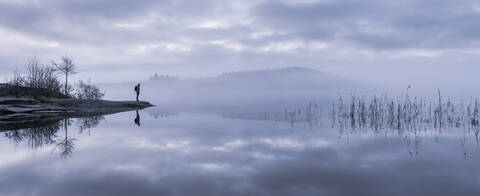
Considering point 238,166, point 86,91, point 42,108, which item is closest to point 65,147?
point 238,166

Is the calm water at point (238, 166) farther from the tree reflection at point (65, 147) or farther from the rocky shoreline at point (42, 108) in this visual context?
the rocky shoreline at point (42, 108)

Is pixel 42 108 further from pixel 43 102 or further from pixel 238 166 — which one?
pixel 238 166

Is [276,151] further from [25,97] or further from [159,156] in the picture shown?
[25,97]

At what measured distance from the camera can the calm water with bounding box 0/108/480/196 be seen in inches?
221

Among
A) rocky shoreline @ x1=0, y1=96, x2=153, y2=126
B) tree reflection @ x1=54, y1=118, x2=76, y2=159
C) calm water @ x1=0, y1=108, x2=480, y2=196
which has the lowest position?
calm water @ x1=0, y1=108, x2=480, y2=196

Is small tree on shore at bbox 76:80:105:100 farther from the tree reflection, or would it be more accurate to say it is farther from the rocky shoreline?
the tree reflection

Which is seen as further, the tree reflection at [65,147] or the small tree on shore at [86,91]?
the small tree on shore at [86,91]

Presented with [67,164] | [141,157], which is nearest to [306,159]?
[141,157]

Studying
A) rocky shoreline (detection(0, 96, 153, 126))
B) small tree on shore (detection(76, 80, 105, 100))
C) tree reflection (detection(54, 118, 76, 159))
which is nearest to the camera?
tree reflection (detection(54, 118, 76, 159))

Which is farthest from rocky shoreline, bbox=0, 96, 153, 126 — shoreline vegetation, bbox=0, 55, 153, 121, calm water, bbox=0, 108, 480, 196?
calm water, bbox=0, 108, 480, 196

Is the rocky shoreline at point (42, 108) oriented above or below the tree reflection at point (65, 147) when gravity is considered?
above

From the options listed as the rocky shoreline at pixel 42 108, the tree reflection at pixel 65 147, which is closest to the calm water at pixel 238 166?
the tree reflection at pixel 65 147

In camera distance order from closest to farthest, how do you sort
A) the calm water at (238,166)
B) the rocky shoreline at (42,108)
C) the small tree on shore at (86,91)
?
the calm water at (238,166) → the rocky shoreline at (42,108) → the small tree on shore at (86,91)

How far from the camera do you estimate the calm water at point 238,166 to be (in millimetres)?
5621
